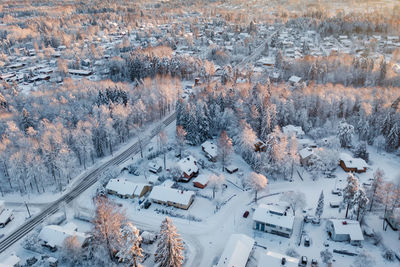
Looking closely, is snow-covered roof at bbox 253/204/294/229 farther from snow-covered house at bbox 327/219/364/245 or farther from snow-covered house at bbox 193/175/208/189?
snow-covered house at bbox 193/175/208/189

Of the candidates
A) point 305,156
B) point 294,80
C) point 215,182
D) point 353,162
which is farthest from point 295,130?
point 294,80

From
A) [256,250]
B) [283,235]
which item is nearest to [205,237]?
[256,250]

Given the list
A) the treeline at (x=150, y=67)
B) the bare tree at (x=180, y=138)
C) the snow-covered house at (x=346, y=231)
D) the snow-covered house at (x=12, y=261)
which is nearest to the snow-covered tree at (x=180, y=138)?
the bare tree at (x=180, y=138)

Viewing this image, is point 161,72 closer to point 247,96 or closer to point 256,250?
point 247,96

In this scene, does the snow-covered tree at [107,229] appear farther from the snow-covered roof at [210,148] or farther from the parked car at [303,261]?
the snow-covered roof at [210,148]

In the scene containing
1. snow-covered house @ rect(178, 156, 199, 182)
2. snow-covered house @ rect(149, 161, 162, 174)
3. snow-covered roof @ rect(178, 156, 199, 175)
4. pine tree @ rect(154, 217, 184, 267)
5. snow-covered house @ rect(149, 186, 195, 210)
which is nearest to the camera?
pine tree @ rect(154, 217, 184, 267)

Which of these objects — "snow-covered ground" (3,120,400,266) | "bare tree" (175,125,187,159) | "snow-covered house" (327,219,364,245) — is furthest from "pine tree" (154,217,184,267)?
"bare tree" (175,125,187,159)

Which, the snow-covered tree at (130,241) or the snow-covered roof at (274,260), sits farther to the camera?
the snow-covered roof at (274,260)
